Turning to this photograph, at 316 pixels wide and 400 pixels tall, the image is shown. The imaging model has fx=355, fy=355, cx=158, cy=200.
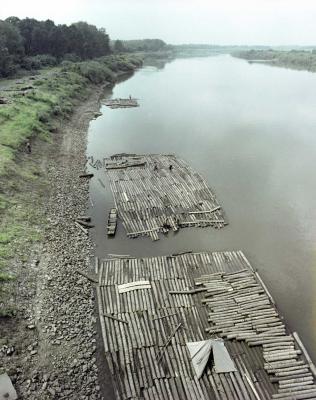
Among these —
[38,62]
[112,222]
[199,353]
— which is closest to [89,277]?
[112,222]

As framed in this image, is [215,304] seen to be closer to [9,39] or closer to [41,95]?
[41,95]

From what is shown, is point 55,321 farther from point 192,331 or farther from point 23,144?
point 23,144

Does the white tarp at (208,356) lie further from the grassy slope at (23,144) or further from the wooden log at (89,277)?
the grassy slope at (23,144)

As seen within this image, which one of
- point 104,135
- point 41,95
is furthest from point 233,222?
point 41,95

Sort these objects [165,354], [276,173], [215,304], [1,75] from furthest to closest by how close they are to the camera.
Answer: [1,75], [276,173], [215,304], [165,354]

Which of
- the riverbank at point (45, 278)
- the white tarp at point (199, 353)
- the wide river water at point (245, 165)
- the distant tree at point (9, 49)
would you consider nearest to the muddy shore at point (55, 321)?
the riverbank at point (45, 278)
